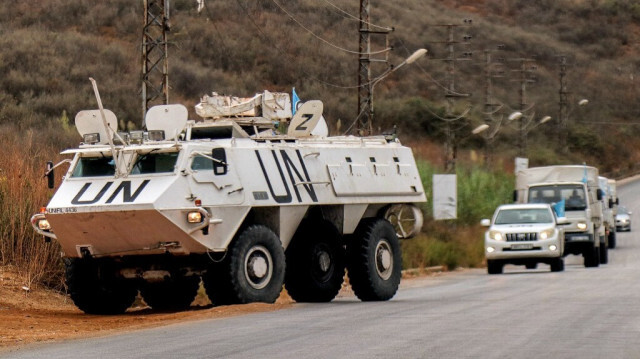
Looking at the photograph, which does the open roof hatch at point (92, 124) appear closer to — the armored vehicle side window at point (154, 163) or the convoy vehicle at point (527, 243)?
the armored vehicle side window at point (154, 163)

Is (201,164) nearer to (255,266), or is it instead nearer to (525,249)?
(255,266)

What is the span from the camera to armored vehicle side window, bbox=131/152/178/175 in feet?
62.3

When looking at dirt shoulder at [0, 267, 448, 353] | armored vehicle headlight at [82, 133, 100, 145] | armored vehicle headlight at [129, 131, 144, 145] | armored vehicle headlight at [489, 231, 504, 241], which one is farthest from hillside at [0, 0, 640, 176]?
armored vehicle headlight at [129, 131, 144, 145]

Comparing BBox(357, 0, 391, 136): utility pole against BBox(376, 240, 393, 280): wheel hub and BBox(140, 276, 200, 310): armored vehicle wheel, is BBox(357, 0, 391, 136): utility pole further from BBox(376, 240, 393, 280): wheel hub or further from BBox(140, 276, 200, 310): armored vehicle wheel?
BBox(140, 276, 200, 310): armored vehicle wheel

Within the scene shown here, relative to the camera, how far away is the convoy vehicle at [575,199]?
Result: 3909cm

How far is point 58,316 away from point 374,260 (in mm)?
5238

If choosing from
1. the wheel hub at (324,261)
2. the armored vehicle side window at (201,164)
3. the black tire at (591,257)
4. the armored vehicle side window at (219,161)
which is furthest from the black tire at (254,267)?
the black tire at (591,257)

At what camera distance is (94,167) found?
1950cm

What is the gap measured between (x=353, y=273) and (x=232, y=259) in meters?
3.18

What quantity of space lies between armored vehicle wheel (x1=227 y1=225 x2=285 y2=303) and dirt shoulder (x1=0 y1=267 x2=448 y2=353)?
0.89 ft

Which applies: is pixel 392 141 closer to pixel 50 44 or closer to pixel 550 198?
pixel 550 198

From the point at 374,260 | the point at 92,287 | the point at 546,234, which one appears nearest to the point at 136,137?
the point at 92,287

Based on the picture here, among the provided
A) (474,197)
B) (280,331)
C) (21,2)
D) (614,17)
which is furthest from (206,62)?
(614,17)

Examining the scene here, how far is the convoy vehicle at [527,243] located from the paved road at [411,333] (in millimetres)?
12465
